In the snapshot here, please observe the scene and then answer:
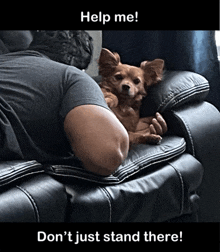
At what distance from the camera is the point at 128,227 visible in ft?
3.99

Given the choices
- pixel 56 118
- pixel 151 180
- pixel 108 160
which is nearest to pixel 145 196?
pixel 151 180

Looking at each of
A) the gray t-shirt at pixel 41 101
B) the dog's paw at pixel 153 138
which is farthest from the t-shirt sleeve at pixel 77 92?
the dog's paw at pixel 153 138

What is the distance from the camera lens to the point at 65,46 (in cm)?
148

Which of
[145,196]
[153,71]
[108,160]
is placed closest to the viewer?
[108,160]

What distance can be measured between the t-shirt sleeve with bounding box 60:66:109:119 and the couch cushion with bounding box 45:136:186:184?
160mm

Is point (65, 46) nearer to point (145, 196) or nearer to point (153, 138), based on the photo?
point (153, 138)

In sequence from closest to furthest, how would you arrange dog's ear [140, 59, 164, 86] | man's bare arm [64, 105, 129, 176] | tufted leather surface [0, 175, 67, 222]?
1. tufted leather surface [0, 175, 67, 222]
2. man's bare arm [64, 105, 129, 176]
3. dog's ear [140, 59, 164, 86]

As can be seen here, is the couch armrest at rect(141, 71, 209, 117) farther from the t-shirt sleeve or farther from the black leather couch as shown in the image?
the t-shirt sleeve

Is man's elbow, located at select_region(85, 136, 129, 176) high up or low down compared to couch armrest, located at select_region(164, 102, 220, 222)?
up

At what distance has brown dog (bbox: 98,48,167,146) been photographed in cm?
158

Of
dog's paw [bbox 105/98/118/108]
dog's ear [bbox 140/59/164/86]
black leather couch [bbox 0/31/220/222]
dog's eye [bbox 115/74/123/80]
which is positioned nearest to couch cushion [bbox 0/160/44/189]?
black leather couch [bbox 0/31/220/222]

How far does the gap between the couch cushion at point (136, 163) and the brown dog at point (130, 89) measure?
89mm

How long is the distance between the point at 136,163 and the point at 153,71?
52cm
